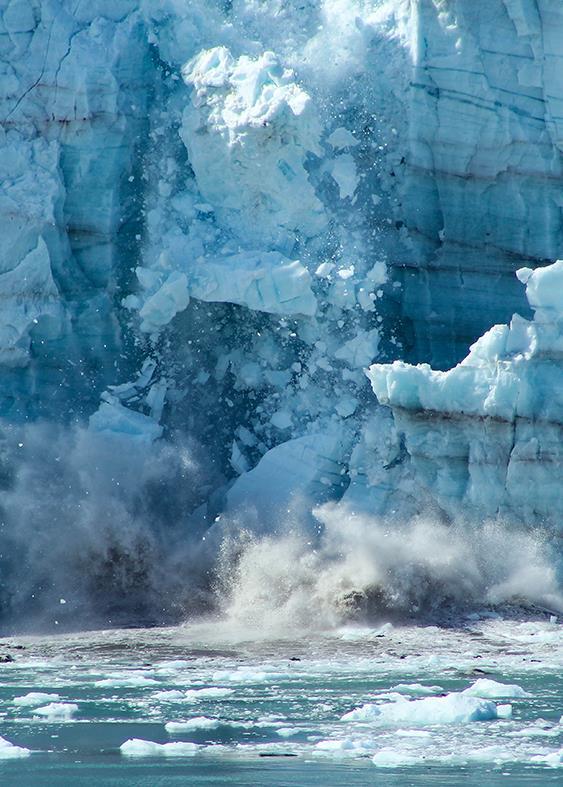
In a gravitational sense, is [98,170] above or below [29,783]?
above

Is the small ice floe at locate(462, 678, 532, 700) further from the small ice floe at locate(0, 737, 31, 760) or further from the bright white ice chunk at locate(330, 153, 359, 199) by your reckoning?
the bright white ice chunk at locate(330, 153, 359, 199)

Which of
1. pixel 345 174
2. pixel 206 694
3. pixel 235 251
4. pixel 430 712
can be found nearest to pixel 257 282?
pixel 235 251

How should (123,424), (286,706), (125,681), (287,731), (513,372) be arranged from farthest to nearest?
(123,424)
(513,372)
(125,681)
(286,706)
(287,731)

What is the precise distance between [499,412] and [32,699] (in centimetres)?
644

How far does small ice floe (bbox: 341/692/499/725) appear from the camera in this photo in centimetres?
1205

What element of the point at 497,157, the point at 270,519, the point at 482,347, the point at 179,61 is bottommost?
the point at 270,519

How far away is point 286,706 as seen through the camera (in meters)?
12.8

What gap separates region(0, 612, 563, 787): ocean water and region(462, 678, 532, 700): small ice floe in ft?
0.04

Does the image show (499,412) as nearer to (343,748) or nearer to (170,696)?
(170,696)

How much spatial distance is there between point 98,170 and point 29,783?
10390 mm

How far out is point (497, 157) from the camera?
1906 cm

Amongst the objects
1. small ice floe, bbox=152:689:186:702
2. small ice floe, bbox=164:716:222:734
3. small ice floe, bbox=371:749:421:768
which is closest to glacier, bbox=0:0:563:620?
small ice floe, bbox=152:689:186:702

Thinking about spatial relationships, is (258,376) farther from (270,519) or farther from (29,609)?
(29,609)

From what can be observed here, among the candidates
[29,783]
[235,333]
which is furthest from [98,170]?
[29,783]
